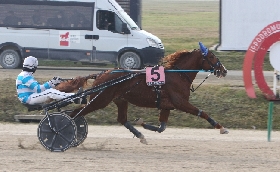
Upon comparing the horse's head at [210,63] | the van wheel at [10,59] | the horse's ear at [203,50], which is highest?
the horse's ear at [203,50]

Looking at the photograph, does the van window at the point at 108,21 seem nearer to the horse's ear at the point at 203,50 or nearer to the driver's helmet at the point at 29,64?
the horse's ear at the point at 203,50

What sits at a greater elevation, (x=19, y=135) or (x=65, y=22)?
(x=65, y=22)

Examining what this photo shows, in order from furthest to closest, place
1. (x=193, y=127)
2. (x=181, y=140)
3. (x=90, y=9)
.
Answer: (x=90, y=9)
(x=193, y=127)
(x=181, y=140)

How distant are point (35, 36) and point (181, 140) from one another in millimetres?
10142

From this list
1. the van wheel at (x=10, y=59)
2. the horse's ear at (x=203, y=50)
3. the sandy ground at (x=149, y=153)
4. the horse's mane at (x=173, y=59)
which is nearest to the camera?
the sandy ground at (x=149, y=153)

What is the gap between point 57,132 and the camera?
35.7 feet

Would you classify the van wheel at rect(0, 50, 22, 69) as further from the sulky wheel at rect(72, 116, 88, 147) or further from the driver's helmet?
the driver's helmet

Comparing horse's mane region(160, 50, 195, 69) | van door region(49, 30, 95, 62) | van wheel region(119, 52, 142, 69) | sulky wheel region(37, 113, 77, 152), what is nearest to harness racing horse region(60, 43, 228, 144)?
horse's mane region(160, 50, 195, 69)

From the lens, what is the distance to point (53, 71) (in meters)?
21.2

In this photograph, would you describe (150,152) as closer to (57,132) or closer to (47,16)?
(57,132)

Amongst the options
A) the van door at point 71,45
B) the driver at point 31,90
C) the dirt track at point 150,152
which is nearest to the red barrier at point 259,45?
the dirt track at point 150,152

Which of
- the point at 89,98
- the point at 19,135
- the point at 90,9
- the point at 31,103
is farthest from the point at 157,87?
the point at 90,9

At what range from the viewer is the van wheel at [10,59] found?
71.2ft

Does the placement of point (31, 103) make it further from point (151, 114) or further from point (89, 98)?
point (151, 114)
